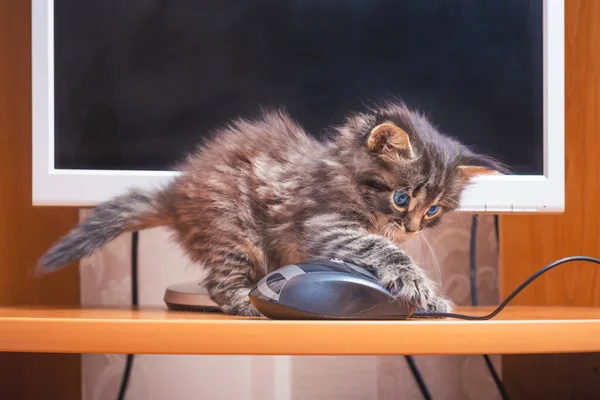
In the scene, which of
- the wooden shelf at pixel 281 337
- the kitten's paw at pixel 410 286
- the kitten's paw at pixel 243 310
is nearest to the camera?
the wooden shelf at pixel 281 337

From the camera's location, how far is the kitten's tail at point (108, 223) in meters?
0.86

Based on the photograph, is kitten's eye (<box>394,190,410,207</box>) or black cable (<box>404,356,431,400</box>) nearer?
kitten's eye (<box>394,190,410,207</box>)

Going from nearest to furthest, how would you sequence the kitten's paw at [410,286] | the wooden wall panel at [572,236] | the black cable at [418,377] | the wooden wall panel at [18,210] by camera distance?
the kitten's paw at [410,286] → the wooden wall panel at [18,210] → the wooden wall panel at [572,236] → the black cable at [418,377]

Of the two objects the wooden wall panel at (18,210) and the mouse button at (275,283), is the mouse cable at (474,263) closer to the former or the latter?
the mouse button at (275,283)

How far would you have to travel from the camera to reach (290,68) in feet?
3.18

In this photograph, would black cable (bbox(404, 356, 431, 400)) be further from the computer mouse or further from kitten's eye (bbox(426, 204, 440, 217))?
the computer mouse

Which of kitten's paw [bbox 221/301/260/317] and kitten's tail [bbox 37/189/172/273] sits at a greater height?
kitten's tail [bbox 37/189/172/273]

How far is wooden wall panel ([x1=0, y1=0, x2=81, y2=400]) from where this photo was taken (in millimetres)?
951

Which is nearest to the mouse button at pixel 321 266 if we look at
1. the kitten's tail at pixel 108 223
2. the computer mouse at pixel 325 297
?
the computer mouse at pixel 325 297

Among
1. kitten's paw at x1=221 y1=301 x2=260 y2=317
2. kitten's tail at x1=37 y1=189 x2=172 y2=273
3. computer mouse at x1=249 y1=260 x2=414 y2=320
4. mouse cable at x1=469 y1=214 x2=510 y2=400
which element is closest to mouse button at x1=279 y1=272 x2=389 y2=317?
computer mouse at x1=249 y1=260 x2=414 y2=320

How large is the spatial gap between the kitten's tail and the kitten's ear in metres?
0.32

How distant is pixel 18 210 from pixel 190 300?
0.32 metres

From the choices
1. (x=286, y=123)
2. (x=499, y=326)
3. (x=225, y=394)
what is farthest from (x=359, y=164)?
(x=225, y=394)

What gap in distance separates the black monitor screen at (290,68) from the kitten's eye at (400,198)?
0.74 feet
